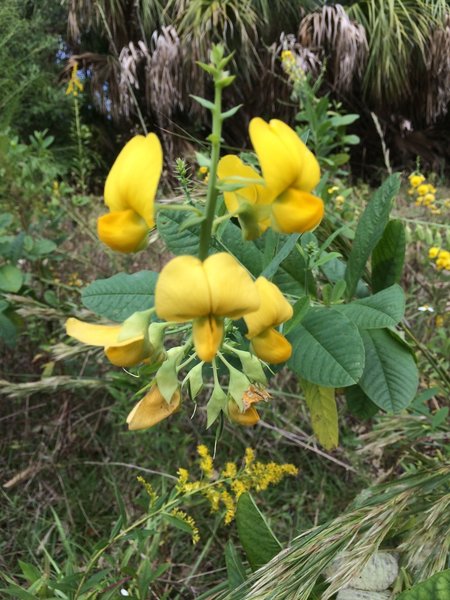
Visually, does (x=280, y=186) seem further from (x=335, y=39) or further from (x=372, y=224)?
(x=335, y=39)

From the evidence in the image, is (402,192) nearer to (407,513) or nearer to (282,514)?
(282,514)

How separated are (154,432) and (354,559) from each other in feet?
2.56

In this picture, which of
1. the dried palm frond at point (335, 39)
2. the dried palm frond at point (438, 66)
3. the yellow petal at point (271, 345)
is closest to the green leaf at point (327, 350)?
the yellow petal at point (271, 345)

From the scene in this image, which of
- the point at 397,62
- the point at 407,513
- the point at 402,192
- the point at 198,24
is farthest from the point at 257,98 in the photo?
the point at 407,513

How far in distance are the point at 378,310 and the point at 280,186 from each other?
0.28m

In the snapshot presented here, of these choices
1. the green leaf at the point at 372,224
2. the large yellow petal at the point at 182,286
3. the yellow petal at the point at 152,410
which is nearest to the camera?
the large yellow petal at the point at 182,286

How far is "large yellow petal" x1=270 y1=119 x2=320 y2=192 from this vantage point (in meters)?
0.42

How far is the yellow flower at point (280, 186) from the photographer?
421 millimetres

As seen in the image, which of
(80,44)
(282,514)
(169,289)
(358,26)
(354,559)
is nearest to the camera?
(169,289)

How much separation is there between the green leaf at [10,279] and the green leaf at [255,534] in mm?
815

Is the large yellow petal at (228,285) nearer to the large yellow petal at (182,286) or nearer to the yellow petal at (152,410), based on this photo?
the large yellow petal at (182,286)

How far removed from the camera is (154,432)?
4.20 ft

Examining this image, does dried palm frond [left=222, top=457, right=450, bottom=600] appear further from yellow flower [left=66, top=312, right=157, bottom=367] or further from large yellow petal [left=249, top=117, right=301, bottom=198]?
large yellow petal [left=249, top=117, right=301, bottom=198]

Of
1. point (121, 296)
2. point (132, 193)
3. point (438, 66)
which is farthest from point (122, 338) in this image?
point (438, 66)
